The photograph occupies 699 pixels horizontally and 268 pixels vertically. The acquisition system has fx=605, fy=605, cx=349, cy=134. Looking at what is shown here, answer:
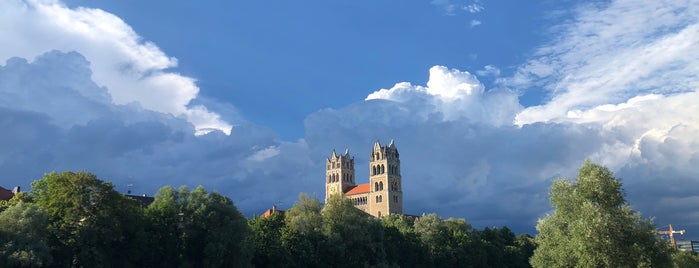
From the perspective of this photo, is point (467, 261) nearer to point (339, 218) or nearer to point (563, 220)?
point (339, 218)

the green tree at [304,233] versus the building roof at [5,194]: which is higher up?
the building roof at [5,194]

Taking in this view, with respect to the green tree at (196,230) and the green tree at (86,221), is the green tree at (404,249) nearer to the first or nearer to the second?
the green tree at (196,230)

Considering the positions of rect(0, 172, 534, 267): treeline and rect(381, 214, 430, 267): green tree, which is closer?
rect(0, 172, 534, 267): treeline

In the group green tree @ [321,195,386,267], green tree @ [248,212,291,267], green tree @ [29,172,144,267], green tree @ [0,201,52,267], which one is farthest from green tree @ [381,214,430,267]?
green tree @ [0,201,52,267]

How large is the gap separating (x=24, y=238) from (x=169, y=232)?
688 inches

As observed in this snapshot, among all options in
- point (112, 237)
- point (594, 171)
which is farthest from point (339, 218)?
point (594, 171)

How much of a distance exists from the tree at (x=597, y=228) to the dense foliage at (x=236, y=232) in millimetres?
97

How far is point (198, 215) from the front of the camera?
75.5 metres

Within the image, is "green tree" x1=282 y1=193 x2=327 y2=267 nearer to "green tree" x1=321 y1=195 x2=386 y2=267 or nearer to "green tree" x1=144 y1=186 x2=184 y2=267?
"green tree" x1=321 y1=195 x2=386 y2=267

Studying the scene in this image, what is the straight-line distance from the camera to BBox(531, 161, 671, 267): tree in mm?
57281

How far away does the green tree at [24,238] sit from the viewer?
59.1m

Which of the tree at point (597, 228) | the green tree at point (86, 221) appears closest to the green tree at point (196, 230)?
the green tree at point (86, 221)

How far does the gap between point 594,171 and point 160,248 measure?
164ft

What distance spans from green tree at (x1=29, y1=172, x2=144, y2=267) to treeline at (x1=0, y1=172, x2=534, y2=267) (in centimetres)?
11
